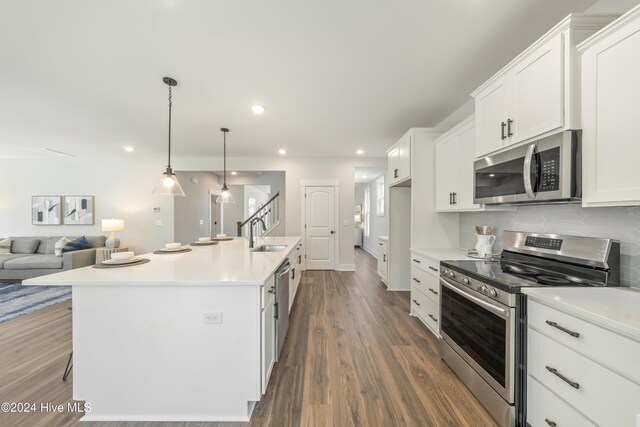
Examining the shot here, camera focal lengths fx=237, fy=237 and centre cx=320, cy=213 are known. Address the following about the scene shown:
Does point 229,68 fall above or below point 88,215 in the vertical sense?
above

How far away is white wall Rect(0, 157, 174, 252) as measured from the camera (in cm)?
548

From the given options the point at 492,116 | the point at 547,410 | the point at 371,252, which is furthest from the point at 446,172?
the point at 371,252

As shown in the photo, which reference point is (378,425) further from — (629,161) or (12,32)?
(12,32)

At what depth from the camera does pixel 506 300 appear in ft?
4.50

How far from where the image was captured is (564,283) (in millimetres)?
1375

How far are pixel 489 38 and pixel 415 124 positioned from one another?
1776mm

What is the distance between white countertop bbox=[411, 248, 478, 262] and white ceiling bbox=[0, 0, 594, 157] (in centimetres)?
178

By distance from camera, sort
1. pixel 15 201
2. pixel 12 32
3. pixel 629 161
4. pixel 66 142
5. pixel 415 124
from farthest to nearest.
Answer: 1. pixel 15 201
2. pixel 66 142
3. pixel 415 124
4. pixel 12 32
5. pixel 629 161

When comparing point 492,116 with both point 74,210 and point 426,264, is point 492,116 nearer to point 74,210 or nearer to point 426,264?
point 426,264

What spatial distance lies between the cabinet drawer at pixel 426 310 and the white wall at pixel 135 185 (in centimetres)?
270

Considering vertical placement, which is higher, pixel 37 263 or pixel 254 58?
pixel 254 58

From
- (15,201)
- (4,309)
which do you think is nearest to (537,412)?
(4,309)

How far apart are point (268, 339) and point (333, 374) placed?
0.64 meters

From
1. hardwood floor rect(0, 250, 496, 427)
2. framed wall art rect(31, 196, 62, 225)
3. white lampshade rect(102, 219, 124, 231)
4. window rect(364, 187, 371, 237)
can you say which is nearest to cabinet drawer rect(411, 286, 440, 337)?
hardwood floor rect(0, 250, 496, 427)
